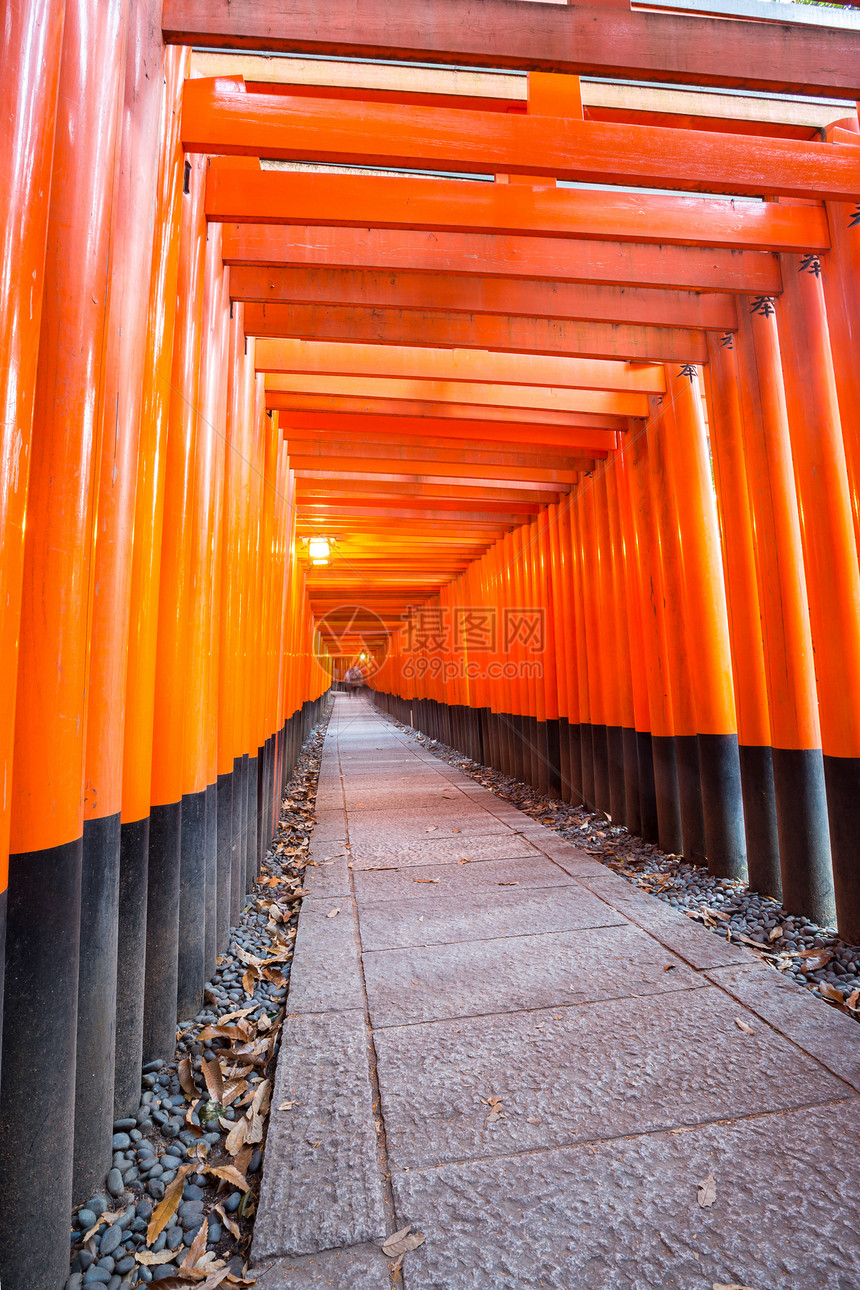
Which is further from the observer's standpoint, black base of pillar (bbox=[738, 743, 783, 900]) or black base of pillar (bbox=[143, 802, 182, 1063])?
black base of pillar (bbox=[738, 743, 783, 900])

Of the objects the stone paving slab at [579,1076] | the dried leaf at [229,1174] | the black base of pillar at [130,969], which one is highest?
the black base of pillar at [130,969]

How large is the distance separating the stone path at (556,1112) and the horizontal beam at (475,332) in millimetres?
4168

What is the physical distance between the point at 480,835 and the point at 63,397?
554cm

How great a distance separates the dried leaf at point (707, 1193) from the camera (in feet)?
5.75

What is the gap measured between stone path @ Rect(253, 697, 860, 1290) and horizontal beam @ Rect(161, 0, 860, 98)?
4.31 metres

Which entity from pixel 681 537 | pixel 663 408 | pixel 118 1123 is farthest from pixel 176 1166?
pixel 663 408

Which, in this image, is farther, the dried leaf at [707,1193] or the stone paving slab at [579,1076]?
the stone paving slab at [579,1076]

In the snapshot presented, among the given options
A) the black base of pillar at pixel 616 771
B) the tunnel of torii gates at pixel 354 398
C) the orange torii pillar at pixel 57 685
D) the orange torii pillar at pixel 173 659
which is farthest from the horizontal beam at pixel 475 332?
the black base of pillar at pixel 616 771

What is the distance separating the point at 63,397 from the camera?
1.72 m

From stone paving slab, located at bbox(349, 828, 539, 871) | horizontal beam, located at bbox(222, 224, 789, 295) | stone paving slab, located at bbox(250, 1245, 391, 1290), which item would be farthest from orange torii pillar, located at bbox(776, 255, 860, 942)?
stone paving slab, located at bbox(250, 1245, 391, 1290)

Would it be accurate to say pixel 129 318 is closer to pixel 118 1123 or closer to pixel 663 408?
pixel 118 1123

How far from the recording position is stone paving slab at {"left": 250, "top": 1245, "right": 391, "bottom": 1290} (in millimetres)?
1555

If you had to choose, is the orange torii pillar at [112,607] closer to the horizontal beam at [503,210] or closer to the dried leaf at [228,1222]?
the dried leaf at [228,1222]

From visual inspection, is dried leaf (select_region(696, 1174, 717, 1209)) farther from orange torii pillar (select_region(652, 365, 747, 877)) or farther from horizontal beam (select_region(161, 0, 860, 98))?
horizontal beam (select_region(161, 0, 860, 98))
